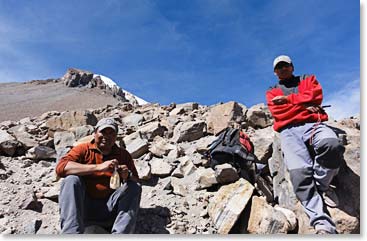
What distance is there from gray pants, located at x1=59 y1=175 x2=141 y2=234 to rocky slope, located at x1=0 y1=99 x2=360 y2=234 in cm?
52

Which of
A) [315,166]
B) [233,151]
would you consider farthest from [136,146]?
[315,166]

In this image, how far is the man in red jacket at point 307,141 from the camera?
3.26 metres

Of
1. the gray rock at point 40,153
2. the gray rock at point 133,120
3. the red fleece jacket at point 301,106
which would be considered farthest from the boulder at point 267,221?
the gray rock at point 133,120

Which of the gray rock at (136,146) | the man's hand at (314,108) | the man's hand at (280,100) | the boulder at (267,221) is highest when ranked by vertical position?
the man's hand at (280,100)

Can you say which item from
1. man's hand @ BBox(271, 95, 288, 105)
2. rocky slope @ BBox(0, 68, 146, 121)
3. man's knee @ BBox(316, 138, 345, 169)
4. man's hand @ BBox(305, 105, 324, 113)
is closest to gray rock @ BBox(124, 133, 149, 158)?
man's hand @ BBox(271, 95, 288, 105)

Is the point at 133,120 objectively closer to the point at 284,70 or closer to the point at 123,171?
the point at 284,70

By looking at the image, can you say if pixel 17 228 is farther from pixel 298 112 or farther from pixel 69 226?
pixel 298 112

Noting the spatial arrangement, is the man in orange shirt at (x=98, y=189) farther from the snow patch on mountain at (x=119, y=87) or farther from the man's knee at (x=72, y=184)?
the snow patch on mountain at (x=119, y=87)

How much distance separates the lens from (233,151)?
15.0 feet

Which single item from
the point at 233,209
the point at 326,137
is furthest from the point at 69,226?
the point at 326,137

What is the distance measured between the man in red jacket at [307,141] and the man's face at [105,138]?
5.93 ft

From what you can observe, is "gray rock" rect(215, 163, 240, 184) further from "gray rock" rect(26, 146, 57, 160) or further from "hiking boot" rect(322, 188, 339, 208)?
"gray rock" rect(26, 146, 57, 160)

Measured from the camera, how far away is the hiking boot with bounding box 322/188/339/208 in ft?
10.9

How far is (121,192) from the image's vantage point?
11.1 ft
